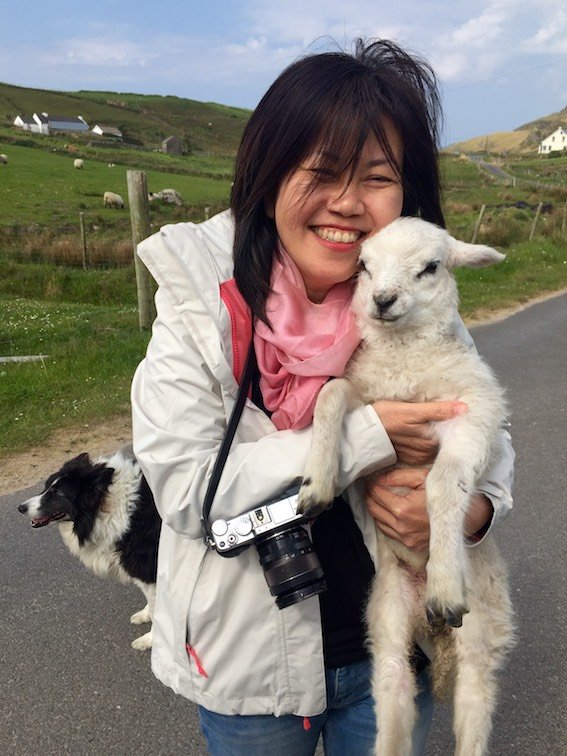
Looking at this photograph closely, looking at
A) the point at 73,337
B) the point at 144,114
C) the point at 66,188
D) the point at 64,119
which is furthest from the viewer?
the point at 144,114

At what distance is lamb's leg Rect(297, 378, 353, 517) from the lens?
1490 mm

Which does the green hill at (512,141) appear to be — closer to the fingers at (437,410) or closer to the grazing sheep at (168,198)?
A: the grazing sheep at (168,198)

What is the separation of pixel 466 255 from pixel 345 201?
0.81 meters

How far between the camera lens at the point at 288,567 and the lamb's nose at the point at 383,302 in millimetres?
807

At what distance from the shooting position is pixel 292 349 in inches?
65.1

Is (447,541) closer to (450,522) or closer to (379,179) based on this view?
(450,522)

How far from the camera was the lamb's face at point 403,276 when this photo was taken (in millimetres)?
1976

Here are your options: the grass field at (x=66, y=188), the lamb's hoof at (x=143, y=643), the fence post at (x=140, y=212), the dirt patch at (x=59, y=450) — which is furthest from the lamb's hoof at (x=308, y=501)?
the grass field at (x=66, y=188)

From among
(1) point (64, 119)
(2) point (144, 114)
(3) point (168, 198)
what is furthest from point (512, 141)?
(3) point (168, 198)

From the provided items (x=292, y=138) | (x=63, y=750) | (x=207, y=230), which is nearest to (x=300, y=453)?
(x=207, y=230)

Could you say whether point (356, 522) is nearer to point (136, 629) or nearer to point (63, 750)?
point (63, 750)

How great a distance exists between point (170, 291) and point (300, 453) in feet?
1.62

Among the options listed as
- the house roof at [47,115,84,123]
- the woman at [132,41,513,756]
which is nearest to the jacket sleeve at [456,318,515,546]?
the woman at [132,41,513,756]

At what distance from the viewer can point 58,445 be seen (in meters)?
5.38
